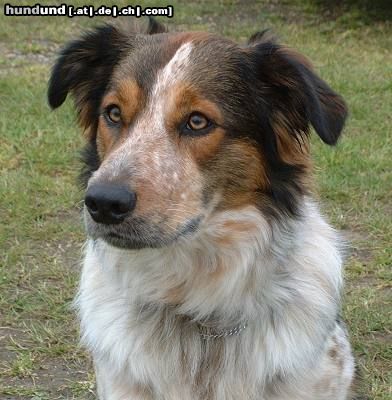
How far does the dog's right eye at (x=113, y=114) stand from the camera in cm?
296

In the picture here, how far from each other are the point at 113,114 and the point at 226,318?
856mm

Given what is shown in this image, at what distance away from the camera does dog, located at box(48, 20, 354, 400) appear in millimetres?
2861

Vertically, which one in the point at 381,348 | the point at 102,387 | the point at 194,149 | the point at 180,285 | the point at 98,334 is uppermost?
the point at 194,149

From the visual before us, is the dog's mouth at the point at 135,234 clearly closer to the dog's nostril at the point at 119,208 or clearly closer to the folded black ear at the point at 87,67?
the dog's nostril at the point at 119,208

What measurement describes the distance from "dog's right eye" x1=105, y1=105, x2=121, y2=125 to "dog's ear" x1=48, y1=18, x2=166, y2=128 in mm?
218

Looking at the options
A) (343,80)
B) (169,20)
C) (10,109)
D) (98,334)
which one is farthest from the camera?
(169,20)

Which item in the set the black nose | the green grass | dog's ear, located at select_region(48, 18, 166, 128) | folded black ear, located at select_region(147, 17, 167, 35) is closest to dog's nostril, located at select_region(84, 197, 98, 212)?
the black nose

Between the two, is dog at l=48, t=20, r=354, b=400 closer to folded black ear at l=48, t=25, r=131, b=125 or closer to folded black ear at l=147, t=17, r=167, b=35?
folded black ear at l=48, t=25, r=131, b=125

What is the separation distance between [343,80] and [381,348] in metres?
4.66

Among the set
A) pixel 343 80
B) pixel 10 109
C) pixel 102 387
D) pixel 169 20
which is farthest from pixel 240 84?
pixel 169 20

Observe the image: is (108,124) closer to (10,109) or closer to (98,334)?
(98,334)

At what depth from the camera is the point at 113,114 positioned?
9.77 ft

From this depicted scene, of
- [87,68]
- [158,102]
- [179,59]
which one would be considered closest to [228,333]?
[158,102]

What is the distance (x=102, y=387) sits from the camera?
3256 mm
